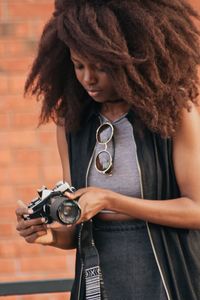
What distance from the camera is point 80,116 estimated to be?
2.32 m

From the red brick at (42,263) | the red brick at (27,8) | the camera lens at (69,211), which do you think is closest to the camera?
the camera lens at (69,211)

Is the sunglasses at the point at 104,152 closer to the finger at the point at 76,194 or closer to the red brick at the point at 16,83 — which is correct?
the finger at the point at 76,194

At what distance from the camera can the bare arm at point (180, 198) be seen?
210 centimetres

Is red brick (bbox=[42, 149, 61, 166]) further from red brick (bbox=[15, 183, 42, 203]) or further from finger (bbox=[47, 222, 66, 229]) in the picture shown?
finger (bbox=[47, 222, 66, 229])

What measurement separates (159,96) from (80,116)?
0.29m

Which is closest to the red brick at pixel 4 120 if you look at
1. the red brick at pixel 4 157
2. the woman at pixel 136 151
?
the red brick at pixel 4 157

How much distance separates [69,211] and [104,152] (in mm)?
256

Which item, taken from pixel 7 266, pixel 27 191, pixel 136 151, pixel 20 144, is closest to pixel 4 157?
pixel 20 144

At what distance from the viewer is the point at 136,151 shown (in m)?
2.19

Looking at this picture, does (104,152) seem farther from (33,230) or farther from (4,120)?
(4,120)

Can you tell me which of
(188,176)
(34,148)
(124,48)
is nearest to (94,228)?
(188,176)

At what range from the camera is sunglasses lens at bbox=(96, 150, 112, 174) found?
221 centimetres

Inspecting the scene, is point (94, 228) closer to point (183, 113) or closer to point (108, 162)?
point (108, 162)

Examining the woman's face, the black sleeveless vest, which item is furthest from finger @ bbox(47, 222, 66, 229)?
the woman's face
